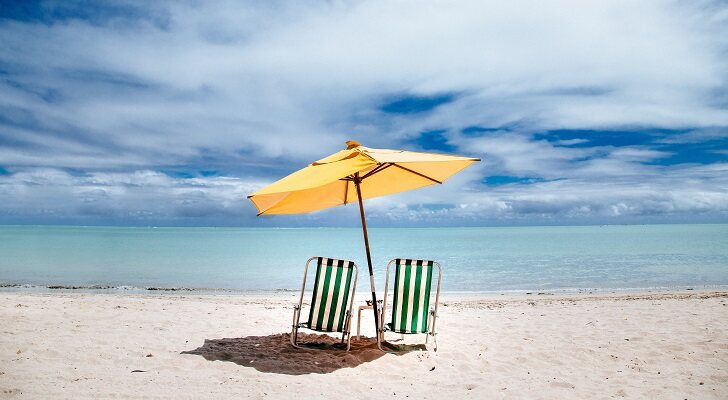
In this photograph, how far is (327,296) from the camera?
5484 millimetres

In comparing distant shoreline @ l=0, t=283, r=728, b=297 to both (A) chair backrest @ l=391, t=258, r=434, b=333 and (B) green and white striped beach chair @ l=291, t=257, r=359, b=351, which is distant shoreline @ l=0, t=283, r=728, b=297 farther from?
(B) green and white striped beach chair @ l=291, t=257, r=359, b=351

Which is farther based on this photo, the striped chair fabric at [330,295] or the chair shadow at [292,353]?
the striped chair fabric at [330,295]

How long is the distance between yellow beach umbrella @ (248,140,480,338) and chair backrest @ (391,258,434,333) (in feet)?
0.92

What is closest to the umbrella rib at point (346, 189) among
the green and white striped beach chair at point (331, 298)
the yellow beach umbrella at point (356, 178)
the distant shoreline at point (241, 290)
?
the yellow beach umbrella at point (356, 178)

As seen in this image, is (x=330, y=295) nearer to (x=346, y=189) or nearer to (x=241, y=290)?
(x=346, y=189)

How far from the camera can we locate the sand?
4.27 m

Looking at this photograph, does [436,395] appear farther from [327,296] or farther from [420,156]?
[420,156]

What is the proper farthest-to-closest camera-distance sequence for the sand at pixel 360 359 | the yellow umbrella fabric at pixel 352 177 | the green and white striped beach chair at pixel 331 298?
the green and white striped beach chair at pixel 331 298 → the yellow umbrella fabric at pixel 352 177 → the sand at pixel 360 359

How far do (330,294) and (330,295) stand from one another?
1cm

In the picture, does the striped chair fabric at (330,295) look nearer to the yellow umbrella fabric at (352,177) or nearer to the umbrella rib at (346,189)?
the yellow umbrella fabric at (352,177)

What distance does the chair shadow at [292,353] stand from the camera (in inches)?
198

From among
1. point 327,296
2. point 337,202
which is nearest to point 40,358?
point 327,296


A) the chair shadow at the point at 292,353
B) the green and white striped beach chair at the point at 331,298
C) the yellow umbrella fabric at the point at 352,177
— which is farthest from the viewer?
the green and white striped beach chair at the point at 331,298

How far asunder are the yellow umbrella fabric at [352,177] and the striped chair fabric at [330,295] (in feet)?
3.12
